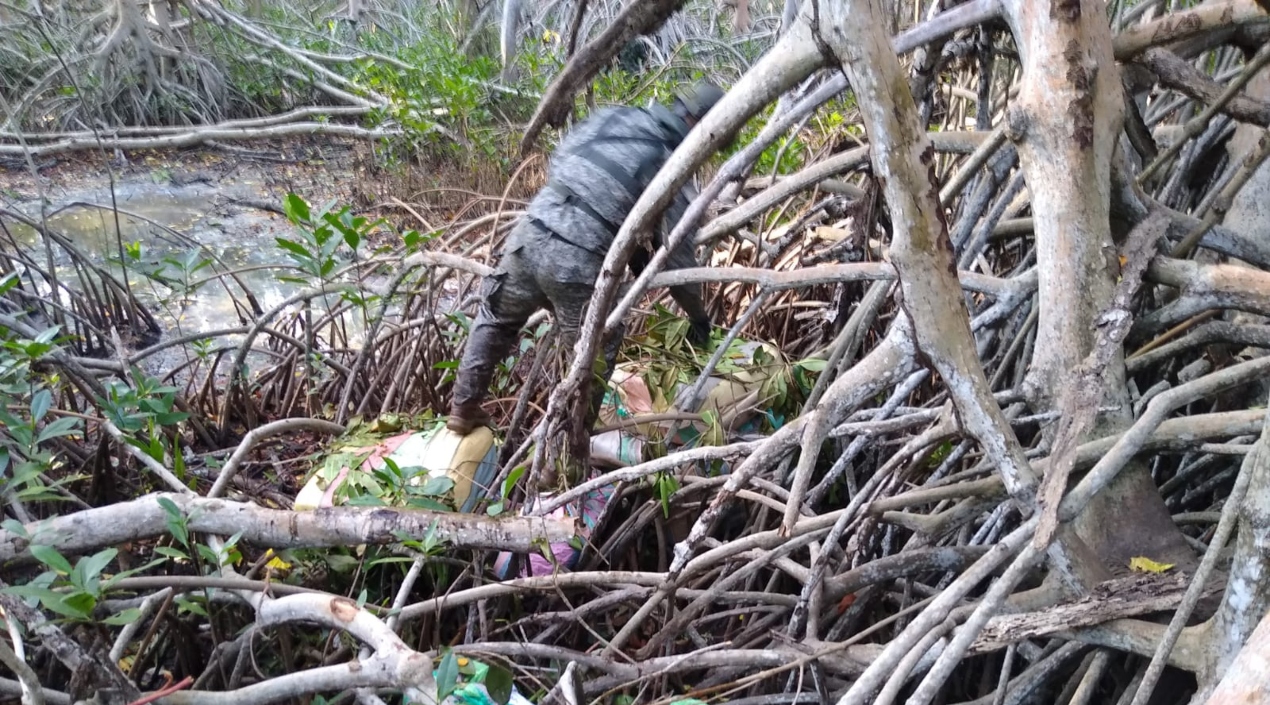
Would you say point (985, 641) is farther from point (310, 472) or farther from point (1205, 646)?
point (310, 472)

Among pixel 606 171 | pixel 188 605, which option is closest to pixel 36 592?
pixel 188 605

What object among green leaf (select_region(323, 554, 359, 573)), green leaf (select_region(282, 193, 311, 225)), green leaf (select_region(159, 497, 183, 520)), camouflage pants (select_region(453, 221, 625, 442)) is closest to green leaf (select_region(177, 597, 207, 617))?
green leaf (select_region(159, 497, 183, 520))

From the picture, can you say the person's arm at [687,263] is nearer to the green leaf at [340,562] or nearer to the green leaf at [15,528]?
the green leaf at [340,562]

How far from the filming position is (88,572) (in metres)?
1.19

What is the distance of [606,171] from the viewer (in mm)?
2031

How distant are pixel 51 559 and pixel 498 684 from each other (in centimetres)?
68

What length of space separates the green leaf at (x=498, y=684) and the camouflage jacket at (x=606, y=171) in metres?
1.09

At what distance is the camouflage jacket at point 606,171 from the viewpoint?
6.66 ft

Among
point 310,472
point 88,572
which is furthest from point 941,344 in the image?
point 310,472

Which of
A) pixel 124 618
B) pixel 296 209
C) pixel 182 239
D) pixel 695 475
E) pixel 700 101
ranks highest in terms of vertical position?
pixel 700 101

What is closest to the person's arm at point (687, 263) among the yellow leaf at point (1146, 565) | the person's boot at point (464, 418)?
the person's boot at point (464, 418)

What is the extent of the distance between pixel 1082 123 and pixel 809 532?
851 mm

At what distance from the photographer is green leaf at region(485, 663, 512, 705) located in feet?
4.10

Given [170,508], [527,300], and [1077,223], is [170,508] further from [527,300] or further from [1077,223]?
[1077,223]
